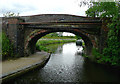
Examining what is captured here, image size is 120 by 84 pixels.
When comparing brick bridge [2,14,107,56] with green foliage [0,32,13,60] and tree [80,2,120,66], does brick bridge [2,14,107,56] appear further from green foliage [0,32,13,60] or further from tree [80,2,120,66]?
tree [80,2,120,66]

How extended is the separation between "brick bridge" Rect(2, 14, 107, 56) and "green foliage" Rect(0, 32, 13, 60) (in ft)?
1.15

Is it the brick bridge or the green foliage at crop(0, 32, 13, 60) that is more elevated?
the brick bridge

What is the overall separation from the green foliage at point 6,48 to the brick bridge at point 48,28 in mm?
350

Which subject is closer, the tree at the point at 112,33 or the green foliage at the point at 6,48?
the tree at the point at 112,33

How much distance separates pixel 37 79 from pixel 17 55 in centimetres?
395

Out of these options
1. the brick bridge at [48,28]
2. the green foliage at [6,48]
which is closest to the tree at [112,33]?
the brick bridge at [48,28]

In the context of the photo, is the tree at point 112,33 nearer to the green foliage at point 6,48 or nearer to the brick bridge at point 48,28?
the brick bridge at point 48,28

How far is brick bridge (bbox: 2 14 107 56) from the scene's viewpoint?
7473mm

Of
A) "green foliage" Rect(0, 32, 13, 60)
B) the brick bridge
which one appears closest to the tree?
the brick bridge

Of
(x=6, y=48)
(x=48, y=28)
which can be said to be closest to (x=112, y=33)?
(x=48, y=28)

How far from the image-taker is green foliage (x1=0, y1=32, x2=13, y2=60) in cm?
742

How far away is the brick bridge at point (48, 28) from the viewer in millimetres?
7473

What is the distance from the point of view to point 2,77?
450 cm

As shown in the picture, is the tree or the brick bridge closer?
the tree
